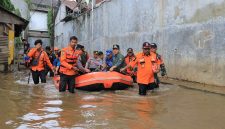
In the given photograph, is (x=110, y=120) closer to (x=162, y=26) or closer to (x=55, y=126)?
(x=55, y=126)

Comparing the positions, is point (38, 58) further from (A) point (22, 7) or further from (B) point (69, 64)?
(A) point (22, 7)

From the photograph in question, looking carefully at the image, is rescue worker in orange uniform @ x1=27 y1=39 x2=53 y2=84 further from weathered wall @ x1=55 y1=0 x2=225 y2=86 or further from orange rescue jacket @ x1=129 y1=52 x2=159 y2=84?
weathered wall @ x1=55 y1=0 x2=225 y2=86

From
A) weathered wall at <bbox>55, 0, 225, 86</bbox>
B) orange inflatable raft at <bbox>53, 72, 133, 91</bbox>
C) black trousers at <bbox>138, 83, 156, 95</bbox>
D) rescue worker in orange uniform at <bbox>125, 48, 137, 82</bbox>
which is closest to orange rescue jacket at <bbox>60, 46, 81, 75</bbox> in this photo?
orange inflatable raft at <bbox>53, 72, 133, 91</bbox>

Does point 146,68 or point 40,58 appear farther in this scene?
point 40,58

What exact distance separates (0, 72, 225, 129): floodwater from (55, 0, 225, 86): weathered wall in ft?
5.40

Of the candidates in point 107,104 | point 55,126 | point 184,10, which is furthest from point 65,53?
point 184,10

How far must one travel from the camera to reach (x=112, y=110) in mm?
7617

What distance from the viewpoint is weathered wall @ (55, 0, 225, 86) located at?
11633 mm

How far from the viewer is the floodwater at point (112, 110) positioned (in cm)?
619

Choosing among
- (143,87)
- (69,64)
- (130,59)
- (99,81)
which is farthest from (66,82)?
(130,59)

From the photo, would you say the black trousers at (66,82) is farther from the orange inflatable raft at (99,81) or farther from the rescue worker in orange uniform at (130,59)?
the rescue worker in orange uniform at (130,59)

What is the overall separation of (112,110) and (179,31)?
22.5 feet

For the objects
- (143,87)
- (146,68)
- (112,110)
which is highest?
(146,68)

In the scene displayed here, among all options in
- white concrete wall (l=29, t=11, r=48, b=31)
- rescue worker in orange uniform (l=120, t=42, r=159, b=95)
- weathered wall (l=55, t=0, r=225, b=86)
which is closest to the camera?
rescue worker in orange uniform (l=120, t=42, r=159, b=95)
